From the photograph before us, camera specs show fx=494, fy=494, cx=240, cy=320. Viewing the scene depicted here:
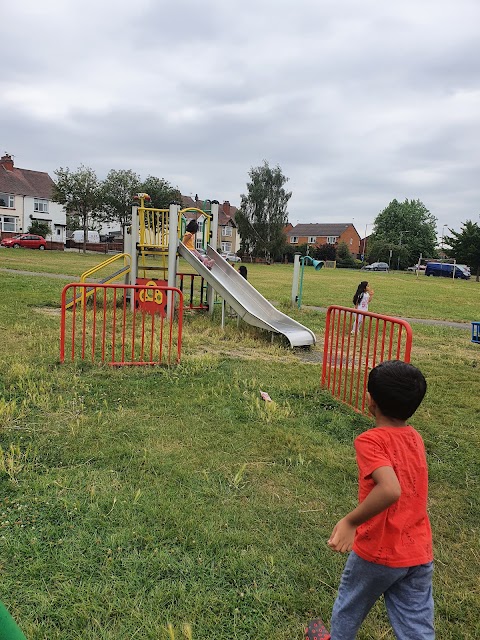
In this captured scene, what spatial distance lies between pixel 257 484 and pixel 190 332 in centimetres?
617

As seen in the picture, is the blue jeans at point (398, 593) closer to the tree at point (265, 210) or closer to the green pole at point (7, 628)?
the green pole at point (7, 628)

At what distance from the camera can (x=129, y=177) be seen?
46156 millimetres

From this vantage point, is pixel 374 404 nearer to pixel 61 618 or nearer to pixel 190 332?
pixel 61 618

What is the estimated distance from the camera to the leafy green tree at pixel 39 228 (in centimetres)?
5328

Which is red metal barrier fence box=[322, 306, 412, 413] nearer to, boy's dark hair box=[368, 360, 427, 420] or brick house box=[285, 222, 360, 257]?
boy's dark hair box=[368, 360, 427, 420]

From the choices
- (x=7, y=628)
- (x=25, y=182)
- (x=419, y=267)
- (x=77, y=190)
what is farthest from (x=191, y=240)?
(x=419, y=267)

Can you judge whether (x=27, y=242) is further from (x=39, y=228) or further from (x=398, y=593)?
(x=398, y=593)

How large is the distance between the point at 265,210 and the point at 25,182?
28140 mm

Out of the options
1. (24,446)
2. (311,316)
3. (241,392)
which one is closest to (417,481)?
(24,446)

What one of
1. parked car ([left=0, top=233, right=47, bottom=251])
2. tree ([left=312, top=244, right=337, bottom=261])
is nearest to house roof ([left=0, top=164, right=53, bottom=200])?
parked car ([left=0, top=233, right=47, bottom=251])

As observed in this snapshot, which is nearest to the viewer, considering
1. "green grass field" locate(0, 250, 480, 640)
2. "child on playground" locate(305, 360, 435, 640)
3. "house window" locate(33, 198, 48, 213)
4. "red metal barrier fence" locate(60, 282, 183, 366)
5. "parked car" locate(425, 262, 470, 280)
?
"child on playground" locate(305, 360, 435, 640)

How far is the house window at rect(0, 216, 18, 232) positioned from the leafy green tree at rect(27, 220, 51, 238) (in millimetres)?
2143

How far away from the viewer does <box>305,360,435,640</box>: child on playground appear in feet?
6.05

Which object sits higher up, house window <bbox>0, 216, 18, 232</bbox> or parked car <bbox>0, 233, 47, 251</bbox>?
house window <bbox>0, 216, 18, 232</bbox>
